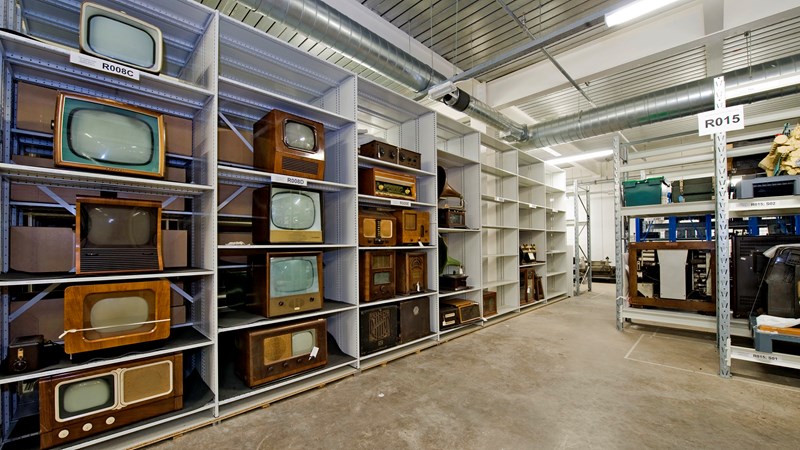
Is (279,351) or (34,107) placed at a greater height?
(34,107)

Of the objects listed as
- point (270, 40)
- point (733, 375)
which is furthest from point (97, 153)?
point (733, 375)

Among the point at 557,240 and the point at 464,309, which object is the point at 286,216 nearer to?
the point at 464,309

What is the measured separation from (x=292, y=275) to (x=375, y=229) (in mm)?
818

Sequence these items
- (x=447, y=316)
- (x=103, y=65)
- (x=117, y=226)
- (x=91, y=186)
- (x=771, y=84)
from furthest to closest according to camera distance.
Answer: (x=447, y=316)
(x=771, y=84)
(x=91, y=186)
(x=117, y=226)
(x=103, y=65)

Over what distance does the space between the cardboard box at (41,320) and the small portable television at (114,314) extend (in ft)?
1.86

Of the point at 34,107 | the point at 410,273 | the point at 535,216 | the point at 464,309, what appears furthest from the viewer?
the point at 535,216

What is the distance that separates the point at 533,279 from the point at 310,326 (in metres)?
4.13

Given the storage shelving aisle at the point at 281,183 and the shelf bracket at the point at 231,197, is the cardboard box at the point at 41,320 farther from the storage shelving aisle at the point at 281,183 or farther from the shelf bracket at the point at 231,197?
the shelf bracket at the point at 231,197

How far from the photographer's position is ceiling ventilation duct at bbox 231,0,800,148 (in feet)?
8.97

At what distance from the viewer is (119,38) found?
66.4 inches

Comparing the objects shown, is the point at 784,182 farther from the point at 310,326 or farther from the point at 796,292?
the point at 310,326

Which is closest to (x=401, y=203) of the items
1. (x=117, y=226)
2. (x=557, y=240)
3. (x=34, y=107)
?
(x=117, y=226)

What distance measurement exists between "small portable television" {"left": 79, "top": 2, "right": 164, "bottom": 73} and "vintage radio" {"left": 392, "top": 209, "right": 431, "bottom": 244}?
78.2 inches

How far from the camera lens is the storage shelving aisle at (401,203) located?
2750 mm
